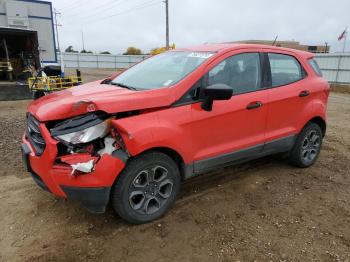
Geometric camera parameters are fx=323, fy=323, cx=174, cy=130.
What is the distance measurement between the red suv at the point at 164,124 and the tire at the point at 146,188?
0.01m

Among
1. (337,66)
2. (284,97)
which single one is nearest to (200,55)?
(284,97)

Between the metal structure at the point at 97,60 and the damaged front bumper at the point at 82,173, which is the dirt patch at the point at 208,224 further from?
the metal structure at the point at 97,60

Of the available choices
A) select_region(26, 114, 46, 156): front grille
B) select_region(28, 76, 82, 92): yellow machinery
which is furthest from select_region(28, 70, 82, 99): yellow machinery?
select_region(26, 114, 46, 156): front grille

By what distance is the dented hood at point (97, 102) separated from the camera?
286 cm

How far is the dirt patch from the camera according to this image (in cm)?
288

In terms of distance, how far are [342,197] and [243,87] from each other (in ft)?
6.09

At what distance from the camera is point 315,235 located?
3.17 meters

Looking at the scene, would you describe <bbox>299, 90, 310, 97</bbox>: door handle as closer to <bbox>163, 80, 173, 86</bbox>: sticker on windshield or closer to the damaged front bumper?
<bbox>163, 80, 173, 86</bbox>: sticker on windshield

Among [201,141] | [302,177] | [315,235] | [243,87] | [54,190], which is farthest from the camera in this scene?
[302,177]

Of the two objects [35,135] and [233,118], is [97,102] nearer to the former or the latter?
[35,135]

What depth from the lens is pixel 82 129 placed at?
2844mm

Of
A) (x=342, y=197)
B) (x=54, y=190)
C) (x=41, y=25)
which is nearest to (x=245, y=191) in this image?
(x=342, y=197)

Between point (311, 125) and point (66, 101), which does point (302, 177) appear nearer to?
point (311, 125)

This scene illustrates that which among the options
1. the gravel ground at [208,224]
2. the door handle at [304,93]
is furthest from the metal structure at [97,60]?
the gravel ground at [208,224]
